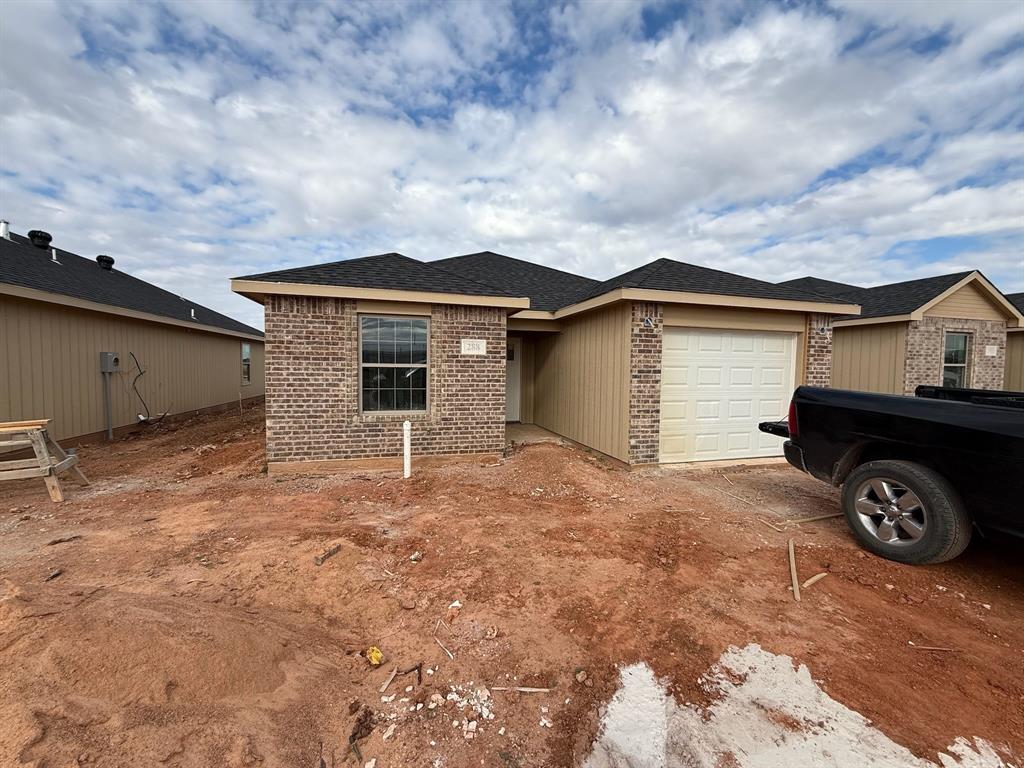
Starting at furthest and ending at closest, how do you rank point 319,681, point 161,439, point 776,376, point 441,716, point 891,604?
point 161,439
point 776,376
point 891,604
point 319,681
point 441,716

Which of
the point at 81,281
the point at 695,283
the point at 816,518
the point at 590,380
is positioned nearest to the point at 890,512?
the point at 816,518

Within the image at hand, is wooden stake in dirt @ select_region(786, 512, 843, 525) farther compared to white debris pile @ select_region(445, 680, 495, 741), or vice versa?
wooden stake in dirt @ select_region(786, 512, 843, 525)

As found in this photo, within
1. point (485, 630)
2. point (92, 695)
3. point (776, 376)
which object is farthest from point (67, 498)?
Result: point (776, 376)

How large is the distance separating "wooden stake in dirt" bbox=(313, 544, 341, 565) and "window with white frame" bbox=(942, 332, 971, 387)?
13.6m

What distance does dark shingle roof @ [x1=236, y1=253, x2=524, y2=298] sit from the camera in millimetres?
6715

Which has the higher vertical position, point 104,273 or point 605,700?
point 104,273

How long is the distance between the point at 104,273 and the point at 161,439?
6.97m

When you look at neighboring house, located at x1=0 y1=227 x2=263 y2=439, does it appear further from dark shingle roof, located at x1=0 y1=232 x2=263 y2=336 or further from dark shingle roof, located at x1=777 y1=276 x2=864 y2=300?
dark shingle roof, located at x1=777 y1=276 x2=864 y2=300

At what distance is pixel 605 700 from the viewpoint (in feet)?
7.61

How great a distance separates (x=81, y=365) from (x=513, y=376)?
9.26m

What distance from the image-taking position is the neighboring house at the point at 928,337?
10.3 metres

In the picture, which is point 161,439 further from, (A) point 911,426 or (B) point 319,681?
(A) point 911,426

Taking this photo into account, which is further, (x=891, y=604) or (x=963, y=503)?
(x=963, y=503)

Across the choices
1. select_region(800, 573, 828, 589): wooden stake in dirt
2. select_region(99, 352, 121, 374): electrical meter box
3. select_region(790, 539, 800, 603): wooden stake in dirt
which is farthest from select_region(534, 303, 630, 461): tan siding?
select_region(99, 352, 121, 374): electrical meter box
